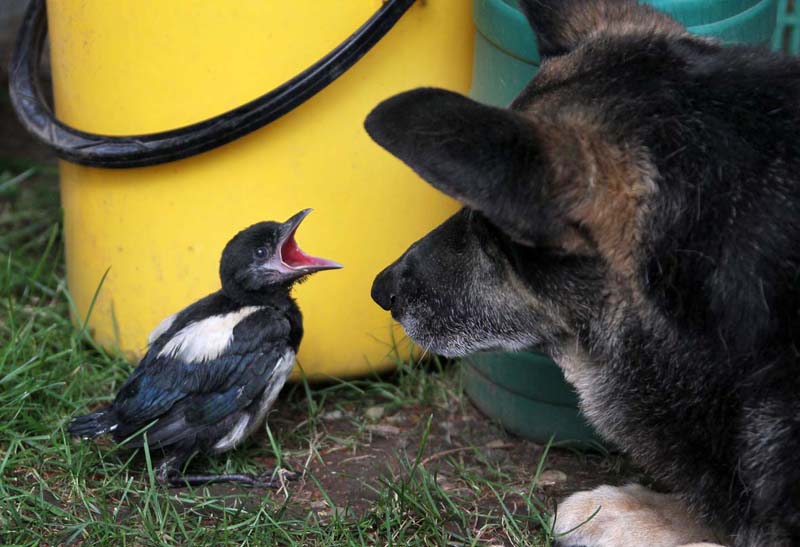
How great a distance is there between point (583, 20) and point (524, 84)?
1.43ft

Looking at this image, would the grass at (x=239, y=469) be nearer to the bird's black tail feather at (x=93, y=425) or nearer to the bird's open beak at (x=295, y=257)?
the bird's black tail feather at (x=93, y=425)

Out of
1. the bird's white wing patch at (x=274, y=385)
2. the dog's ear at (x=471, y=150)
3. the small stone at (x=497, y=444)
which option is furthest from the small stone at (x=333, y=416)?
the dog's ear at (x=471, y=150)

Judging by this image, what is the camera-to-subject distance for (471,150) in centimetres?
238

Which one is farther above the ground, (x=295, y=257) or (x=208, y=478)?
(x=295, y=257)

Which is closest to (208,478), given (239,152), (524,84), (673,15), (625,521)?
(239,152)

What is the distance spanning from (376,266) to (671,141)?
1.62 m

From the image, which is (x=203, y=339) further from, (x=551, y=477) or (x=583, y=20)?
(x=583, y=20)

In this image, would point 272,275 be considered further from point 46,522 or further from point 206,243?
point 46,522

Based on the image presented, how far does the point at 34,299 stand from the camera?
4.73 meters

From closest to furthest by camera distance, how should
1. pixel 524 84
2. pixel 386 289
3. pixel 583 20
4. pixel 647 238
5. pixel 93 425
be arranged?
pixel 647 238, pixel 583 20, pixel 386 289, pixel 524 84, pixel 93 425

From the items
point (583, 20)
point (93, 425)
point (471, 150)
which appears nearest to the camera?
point (471, 150)

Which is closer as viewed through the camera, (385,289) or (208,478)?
(385,289)

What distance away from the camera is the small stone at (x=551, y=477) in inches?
150

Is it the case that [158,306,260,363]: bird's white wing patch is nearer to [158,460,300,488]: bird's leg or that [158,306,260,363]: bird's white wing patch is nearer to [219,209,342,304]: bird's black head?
[219,209,342,304]: bird's black head
